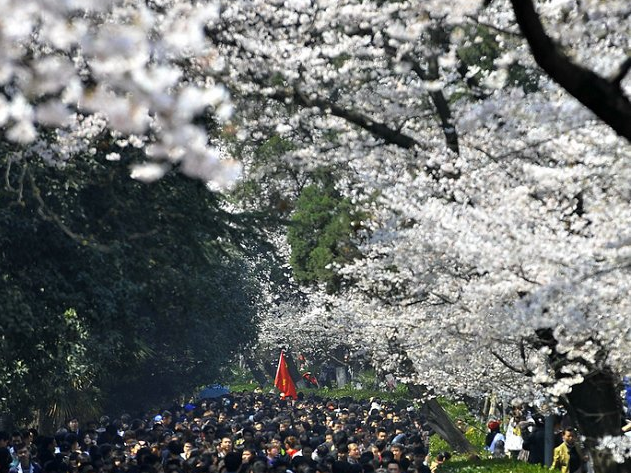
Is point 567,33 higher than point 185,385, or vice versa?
point 185,385

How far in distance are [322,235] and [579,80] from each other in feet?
59.6

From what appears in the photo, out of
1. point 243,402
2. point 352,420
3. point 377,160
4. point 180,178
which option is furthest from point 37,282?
point 243,402

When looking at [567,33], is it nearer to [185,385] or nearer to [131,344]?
[131,344]

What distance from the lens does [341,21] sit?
13.8 meters

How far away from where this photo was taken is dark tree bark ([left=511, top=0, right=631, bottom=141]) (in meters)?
5.36

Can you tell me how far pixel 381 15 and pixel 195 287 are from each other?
9532 mm

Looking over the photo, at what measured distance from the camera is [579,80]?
17.7 ft

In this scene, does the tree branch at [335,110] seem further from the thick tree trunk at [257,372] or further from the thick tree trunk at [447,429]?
the thick tree trunk at [257,372]

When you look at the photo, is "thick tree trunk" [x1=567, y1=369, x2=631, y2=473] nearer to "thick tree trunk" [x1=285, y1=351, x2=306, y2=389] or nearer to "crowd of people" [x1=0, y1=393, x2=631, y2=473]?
"crowd of people" [x1=0, y1=393, x2=631, y2=473]

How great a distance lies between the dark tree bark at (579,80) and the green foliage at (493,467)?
422 inches

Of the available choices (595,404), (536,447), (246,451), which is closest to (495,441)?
(536,447)

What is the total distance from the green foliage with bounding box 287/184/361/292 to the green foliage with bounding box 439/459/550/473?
5.13m

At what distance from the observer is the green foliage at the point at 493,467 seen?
51.8 feet

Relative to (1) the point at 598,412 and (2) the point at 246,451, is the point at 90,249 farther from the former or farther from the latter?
(1) the point at 598,412
